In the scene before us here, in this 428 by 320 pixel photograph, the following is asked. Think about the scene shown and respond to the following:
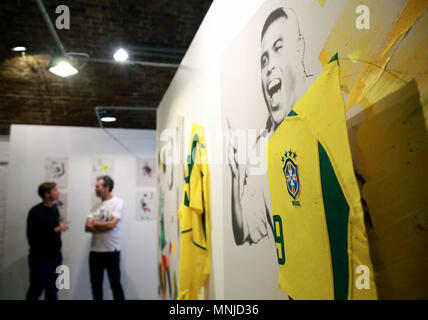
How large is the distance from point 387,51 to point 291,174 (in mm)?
343

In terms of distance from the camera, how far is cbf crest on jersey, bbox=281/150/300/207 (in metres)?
0.78

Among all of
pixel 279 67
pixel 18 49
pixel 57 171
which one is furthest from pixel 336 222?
pixel 57 171

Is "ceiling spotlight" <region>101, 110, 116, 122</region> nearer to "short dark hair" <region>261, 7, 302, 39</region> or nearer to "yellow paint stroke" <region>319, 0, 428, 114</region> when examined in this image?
"short dark hair" <region>261, 7, 302, 39</region>

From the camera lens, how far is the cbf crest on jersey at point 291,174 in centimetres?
78

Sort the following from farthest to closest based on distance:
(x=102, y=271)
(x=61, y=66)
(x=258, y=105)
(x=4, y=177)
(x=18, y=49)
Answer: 1. (x=102, y=271)
2. (x=4, y=177)
3. (x=18, y=49)
4. (x=61, y=66)
5. (x=258, y=105)

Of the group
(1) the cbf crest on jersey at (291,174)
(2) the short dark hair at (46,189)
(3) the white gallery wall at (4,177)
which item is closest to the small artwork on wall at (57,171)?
(2) the short dark hair at (46,189)

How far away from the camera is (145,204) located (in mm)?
4168

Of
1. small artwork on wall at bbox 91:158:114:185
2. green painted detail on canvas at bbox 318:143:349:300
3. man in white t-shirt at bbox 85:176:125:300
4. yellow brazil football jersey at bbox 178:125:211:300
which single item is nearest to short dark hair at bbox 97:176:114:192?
man in white t-shirt at bbox 85:176:125:300

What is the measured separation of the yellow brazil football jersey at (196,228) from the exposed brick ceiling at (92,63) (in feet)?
6.06

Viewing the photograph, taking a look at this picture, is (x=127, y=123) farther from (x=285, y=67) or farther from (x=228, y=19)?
(x=285, y=67)

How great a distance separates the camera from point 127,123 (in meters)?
4.29

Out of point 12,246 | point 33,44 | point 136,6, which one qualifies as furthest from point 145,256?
point 136,6

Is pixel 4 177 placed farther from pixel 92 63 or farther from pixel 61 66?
pixel 61 66

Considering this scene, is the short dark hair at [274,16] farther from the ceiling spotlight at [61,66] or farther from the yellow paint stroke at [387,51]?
the ceiling spotlight at [61,66]
